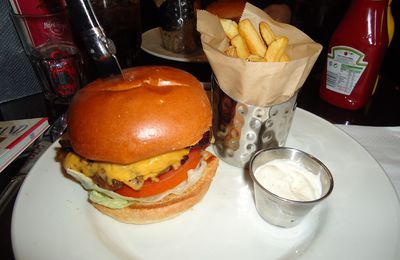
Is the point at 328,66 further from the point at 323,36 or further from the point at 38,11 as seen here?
the point at 38,11

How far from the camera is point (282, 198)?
140 cm

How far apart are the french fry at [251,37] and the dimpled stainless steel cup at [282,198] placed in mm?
548

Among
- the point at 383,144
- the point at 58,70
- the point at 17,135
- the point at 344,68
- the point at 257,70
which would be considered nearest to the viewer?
the point at 257,70

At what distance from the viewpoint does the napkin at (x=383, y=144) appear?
1775mm

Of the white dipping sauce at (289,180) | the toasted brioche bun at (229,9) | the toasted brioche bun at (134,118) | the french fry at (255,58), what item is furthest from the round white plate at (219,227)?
the toasted brioche bun at (229,9)

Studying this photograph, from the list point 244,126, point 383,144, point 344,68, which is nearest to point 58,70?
point 244,126

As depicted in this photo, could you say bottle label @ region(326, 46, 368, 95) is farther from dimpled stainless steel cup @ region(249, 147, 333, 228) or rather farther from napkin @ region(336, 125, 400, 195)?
dimpled stainless steel cup @ region(249, 147, 333, 228)

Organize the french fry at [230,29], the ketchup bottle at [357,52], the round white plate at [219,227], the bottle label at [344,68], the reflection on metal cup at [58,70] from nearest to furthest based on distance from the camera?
the round white plate at [219,227] → the french fry at [230,29] → the ketchup bottle at [357,52] → the bottle label at [344,68] → the reflection on metal cup at [58,70]

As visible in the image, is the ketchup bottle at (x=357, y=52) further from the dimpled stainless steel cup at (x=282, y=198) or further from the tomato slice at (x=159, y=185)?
the tomato slice at (x=159, y=185)

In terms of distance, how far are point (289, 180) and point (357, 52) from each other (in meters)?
1.21

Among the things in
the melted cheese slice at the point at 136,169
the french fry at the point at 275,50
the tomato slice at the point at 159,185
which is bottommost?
the tomato slice at the point at 159,185

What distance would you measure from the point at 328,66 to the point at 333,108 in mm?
377

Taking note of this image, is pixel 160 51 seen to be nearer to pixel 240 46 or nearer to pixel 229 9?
pixel 229 9

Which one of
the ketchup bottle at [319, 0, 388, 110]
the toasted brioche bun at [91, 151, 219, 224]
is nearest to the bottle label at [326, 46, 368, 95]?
the ketchup bottle at [319, 0, 388, 110]
